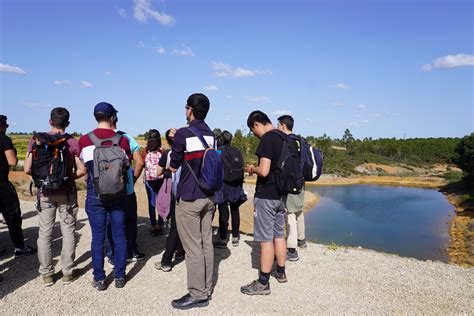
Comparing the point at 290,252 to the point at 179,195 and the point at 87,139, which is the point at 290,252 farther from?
the point at 87,139

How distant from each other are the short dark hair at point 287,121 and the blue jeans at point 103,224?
8.03 ft

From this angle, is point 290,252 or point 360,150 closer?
point 290,252

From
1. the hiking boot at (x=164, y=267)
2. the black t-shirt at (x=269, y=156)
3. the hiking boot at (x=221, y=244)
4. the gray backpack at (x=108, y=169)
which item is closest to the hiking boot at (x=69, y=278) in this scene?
the hiking boot at (x=164, y=267)

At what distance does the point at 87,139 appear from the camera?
3.41m

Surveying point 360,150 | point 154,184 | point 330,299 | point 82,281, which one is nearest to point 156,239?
point 154,184

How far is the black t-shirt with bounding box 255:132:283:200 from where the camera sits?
3.50m

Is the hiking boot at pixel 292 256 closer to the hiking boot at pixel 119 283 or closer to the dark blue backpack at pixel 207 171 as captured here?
the dark blue backpack at pixel 207 171

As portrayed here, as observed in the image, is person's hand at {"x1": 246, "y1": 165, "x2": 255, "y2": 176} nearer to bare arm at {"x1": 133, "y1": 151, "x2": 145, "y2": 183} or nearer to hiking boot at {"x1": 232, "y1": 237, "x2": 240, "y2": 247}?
bare arm at {"x1": 133, "y1": 151, "x2": 145, "y2": 183}

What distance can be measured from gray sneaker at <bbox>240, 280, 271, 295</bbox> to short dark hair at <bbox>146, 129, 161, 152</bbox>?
102 inches

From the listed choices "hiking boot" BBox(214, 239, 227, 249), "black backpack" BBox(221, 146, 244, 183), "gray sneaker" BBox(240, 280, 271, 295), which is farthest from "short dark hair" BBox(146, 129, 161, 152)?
"gray sneaker" BBox(240, 280, 271, 295)

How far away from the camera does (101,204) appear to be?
3.53 meters

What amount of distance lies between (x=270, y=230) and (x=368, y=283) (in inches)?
65.4

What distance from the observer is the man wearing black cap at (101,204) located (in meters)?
3.43

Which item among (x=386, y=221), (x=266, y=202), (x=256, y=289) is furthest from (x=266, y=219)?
(x=386, y=221)
